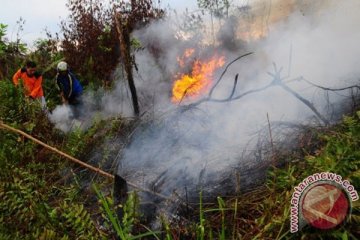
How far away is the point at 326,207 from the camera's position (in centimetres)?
263

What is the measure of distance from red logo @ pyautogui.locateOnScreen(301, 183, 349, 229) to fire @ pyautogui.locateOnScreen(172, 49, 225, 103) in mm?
4135

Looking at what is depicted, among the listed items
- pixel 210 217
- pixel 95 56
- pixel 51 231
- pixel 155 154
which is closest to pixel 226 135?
pixel 155 154

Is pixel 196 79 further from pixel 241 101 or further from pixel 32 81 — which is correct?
pixel 32 81

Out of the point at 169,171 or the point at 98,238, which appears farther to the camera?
the point at 169,171

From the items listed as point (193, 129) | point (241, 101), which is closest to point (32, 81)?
point (193, 129)

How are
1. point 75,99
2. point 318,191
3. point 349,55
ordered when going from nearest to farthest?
point 318,191 → point 349,55 → point 75,99

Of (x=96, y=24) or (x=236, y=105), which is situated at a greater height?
(x=96, y=24)

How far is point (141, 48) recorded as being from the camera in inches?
329

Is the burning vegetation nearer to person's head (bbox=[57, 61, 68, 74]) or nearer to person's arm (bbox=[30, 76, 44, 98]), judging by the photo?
person's arm (bbox=[30, 76, 44, 98])

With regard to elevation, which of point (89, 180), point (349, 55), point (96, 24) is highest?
point (96, 24)

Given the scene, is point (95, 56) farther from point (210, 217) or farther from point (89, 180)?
point (210, 217)

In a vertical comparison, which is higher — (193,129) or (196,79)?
(196,79)

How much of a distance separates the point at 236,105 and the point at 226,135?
1.95ft

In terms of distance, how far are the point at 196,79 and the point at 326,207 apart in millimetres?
5203
